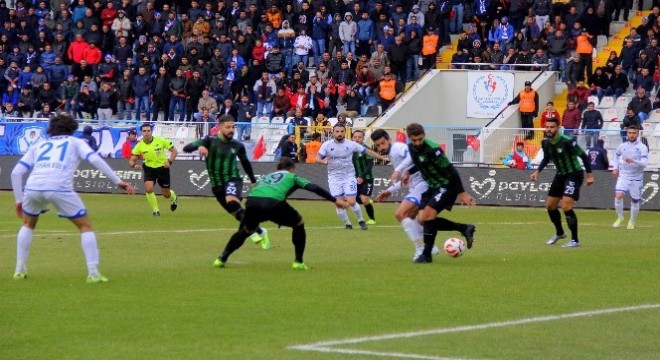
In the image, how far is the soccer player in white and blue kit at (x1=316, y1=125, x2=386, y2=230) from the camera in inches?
989

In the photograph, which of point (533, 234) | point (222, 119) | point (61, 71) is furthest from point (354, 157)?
point (61, 71)

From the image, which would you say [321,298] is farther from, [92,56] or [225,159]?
[92,56]

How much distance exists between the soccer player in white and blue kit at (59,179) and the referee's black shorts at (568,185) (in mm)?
8812

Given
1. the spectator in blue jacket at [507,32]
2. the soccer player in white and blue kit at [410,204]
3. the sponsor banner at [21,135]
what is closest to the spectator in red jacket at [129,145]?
the sponsor banner at [21,135]

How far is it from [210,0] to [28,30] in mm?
7044

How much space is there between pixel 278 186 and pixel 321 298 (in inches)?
113

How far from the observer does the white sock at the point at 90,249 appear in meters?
14.3

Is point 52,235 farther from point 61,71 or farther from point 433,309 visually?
point 61,71

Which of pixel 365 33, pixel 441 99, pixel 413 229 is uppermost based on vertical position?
pixel 365 33

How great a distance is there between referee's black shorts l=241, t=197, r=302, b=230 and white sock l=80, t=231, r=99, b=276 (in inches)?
89.4

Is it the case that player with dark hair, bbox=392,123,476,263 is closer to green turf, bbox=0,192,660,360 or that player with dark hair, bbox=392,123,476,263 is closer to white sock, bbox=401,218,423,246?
white sock, bbox=401,218,423,246

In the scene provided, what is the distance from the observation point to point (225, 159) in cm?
2059

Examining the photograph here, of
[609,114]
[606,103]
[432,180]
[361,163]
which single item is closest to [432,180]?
[432,180]

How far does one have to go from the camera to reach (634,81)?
3822cm
